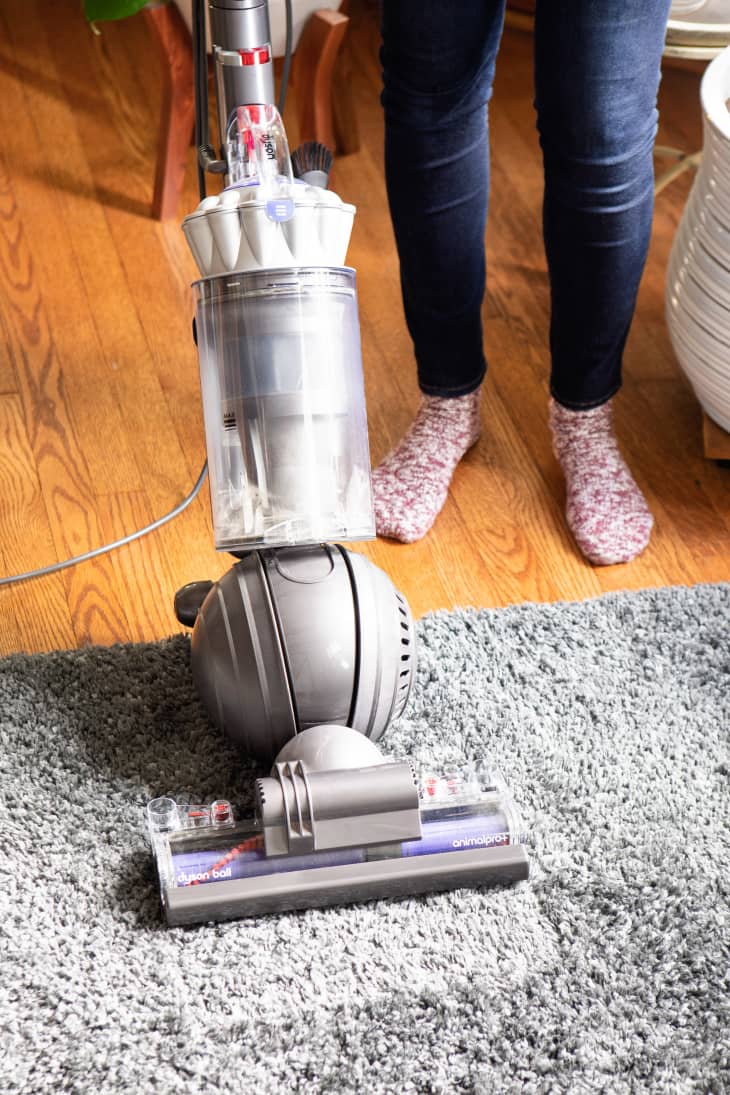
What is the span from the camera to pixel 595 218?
1.23 meters

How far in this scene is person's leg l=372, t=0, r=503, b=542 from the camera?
1.20 m

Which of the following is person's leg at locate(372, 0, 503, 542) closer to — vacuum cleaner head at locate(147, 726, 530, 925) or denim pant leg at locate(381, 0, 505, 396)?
denim pant leg at locate(381, 0, 505, 396)

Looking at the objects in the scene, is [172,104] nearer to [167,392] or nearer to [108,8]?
[167,392]

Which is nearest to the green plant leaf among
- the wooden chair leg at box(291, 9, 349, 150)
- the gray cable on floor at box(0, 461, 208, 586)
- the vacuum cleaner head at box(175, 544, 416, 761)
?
the gray cable on floor at box(0, 461, 208, 586)

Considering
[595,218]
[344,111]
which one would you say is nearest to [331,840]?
[595,218]

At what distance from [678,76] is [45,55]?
1.30 m

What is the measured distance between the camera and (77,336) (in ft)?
5.65

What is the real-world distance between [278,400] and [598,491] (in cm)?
55

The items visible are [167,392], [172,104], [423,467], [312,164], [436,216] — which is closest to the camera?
[312,164]

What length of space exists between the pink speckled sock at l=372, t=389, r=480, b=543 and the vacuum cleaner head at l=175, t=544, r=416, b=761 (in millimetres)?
362

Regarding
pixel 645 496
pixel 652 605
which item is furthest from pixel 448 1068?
pixel 645 496

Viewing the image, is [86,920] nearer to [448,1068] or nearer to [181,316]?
[448,1068]

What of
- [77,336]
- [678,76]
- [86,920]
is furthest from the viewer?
[678,76]

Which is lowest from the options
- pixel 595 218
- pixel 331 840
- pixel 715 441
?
pixel 715 441
